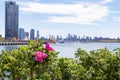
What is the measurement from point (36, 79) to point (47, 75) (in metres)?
0.30

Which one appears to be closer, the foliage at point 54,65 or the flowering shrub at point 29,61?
the flowering shrub at point 29,61

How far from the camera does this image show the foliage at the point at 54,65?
25.7 ft

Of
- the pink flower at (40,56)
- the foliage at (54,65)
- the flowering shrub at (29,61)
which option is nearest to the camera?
the pink flower at (40,56)

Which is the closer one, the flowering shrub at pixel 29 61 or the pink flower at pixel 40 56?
the pink flower at pixel 40 56

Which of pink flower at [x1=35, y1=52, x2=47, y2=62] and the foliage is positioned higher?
pink flower at [x1=35, y1=52, x2=47, y2=62]

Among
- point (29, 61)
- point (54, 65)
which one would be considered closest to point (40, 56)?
point (29, 61)

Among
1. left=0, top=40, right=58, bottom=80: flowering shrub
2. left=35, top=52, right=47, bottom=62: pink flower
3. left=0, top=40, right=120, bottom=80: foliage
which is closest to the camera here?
left=35, top=52, right=47, bottom=62: pink flower

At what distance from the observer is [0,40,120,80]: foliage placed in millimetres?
7828

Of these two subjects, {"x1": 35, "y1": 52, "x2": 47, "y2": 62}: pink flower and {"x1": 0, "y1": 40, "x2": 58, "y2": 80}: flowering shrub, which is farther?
{"x1": 0, "y1": 40, "x2": 58, "y2": 80}: flowering shrub

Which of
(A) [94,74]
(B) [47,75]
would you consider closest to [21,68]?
(B) [47,75]

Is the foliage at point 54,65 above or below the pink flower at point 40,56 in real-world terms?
below

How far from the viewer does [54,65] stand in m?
8.22

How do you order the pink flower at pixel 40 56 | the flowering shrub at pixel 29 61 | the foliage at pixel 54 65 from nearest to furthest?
1. the pink flower at pixel 40 56
2. the flowering shrub at pixel 29 61
3. the foliage at pixel 54 65

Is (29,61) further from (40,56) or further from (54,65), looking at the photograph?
(54,65)
